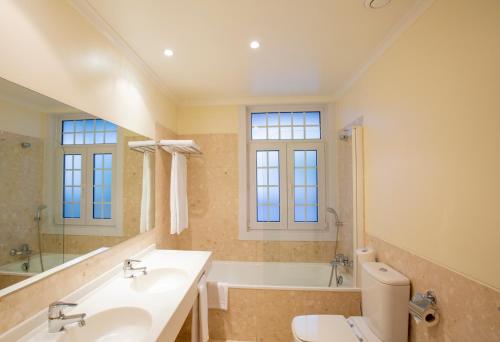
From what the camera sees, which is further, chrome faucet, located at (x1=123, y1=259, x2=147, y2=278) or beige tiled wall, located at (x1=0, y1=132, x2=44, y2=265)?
chrome faucet, located at (x1=123, y1=259, x2=147, y2=278)

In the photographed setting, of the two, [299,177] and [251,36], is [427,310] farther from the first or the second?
[251,36]

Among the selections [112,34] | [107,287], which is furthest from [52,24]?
[107,287]

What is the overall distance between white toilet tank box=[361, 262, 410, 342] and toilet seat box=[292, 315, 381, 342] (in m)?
0.08

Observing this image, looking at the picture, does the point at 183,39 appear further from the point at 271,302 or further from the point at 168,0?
the point at 271,302

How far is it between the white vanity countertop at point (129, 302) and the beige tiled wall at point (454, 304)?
141cm

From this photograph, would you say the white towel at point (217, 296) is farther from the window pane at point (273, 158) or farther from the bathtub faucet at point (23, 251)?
the window pane at point (273, 158)

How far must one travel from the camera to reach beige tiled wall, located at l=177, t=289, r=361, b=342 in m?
1.93

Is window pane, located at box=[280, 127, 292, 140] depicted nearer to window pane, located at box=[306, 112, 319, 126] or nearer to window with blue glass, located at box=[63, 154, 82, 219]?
window pane, located at box=[306, 112, 319, 126]

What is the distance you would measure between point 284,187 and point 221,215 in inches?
36.0

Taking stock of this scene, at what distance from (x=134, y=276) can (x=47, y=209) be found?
723 mm

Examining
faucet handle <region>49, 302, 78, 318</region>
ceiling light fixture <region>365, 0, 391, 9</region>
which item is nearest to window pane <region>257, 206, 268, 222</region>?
faucet handle <region>49, 302, 78, 318</region>

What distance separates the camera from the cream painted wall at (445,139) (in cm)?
92

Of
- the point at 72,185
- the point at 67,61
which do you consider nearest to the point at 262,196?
the point at 72,185

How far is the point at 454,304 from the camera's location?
41.9 inches
